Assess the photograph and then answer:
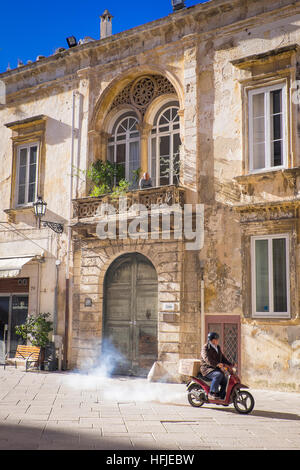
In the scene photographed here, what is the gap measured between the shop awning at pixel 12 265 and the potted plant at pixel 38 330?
1409mm

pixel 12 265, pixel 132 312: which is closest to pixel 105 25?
pixel 12 265

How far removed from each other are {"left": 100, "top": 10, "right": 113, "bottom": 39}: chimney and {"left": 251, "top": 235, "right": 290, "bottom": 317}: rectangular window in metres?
9.44

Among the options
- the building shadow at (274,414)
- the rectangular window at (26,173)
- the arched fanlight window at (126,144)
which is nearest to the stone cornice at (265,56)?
the arched fanlight window at (126,144)

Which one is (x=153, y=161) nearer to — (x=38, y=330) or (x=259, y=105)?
(x=259, y=105)

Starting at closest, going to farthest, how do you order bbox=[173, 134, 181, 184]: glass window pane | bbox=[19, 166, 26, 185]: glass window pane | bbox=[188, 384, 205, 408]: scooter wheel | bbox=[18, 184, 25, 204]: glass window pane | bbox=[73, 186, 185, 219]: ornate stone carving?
bbox=[188, 384, 205, 408]: scooter wheel, bbox=[73, 186, 185, 219]: ornate stone carving, bbox=[173, 134, 181, 184]: glass window pane, bbox=[18, 184, 25, 204]: glass window pane, bbox=[19, 166, 26, 185]: glass window pane

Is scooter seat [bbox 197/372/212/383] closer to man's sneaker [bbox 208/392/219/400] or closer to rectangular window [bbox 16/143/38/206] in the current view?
man's sneaker [bbox 208/392/219/400]

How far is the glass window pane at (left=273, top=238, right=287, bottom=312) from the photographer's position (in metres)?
12.4

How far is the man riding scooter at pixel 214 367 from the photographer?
376 inches

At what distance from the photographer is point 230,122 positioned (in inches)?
535

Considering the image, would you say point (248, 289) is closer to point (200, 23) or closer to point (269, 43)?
point (269, 43)

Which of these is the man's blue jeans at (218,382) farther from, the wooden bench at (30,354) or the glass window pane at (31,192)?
the glass window pane at (31,192)

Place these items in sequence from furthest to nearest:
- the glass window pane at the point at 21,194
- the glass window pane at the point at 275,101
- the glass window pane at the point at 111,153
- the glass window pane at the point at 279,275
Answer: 1. the glass window pane at the point at 21,194
2. the glass window pane at the point at 111,153
3. the glass window pane at the point at 275,101
4. the glass window pane at the point at 279,275


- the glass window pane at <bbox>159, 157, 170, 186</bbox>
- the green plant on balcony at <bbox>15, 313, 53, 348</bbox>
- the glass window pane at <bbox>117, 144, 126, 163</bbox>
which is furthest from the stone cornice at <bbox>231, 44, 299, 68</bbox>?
the green plant on balcony at <bbox>15, 313, 53, 348</bbox>

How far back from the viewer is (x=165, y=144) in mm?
15359
